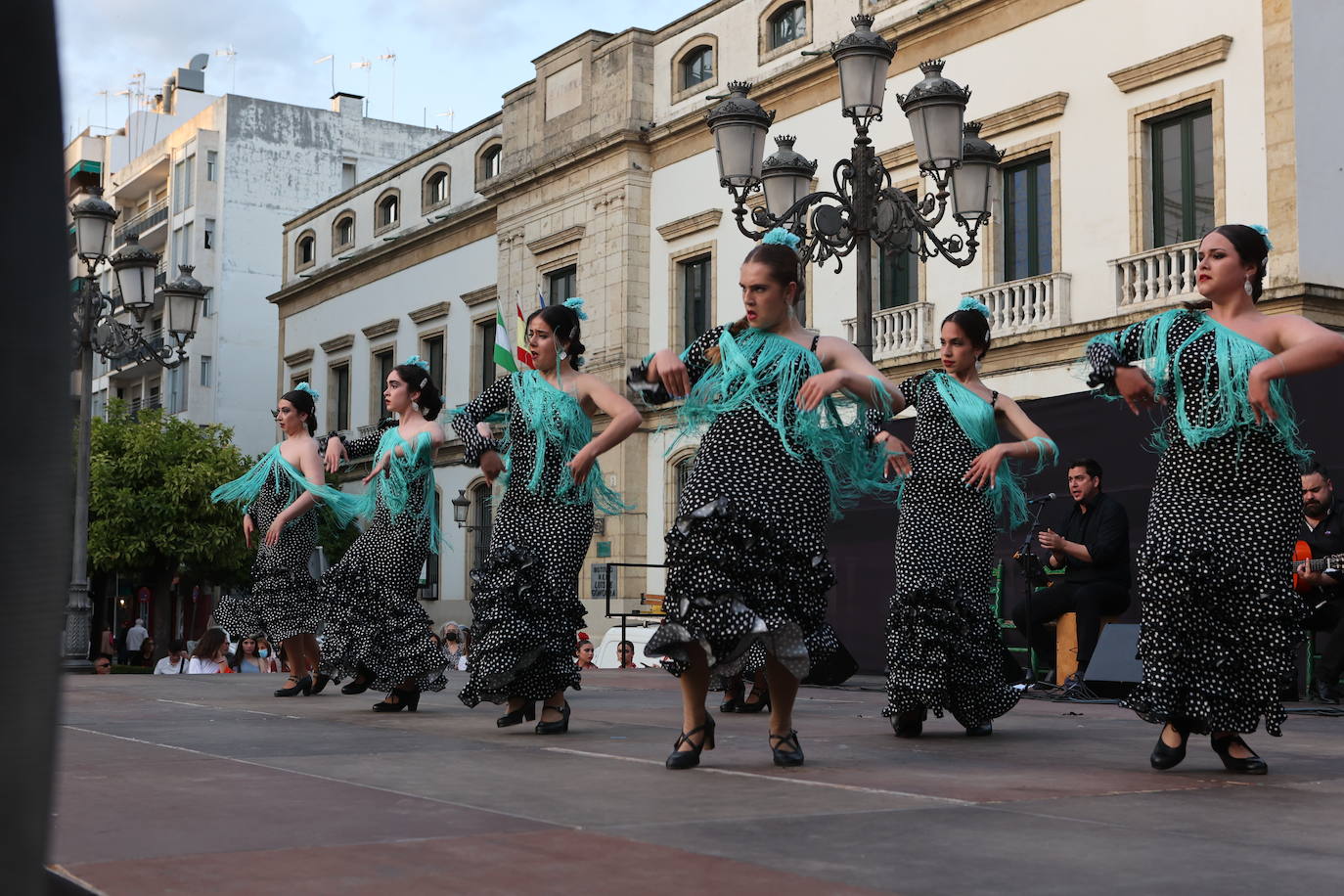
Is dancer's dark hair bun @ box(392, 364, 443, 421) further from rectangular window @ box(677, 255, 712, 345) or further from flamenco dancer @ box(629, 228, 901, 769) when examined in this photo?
rectangular window @ box(677, 255, 712, 345)

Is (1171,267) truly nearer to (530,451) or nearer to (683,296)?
(683,296)

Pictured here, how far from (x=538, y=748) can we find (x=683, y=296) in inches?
934

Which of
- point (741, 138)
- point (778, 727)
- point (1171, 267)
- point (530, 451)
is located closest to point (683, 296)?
point (1171, 267)

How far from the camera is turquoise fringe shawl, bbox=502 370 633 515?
677 cm

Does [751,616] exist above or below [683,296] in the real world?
below

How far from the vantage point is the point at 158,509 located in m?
36.4

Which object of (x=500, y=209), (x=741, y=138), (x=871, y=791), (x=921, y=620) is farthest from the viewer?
(x=500, y=209)

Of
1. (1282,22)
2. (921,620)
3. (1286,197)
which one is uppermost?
(1282,22)

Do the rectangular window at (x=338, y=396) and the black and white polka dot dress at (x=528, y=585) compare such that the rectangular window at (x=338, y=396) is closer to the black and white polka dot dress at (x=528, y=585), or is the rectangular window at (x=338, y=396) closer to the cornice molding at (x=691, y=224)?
the cornice molding at (x=691, y=224)

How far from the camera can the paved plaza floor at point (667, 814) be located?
2869mm

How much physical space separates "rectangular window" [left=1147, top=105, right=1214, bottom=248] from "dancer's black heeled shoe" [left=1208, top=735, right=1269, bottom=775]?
52.3 ft

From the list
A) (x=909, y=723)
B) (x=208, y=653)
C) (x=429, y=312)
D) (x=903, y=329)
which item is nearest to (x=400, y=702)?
(x=909, y=723)

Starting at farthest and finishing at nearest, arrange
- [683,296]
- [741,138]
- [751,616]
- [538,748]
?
[683,296] → [741,138] → [538,748] → [751,616]

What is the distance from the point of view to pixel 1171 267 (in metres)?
19.7
